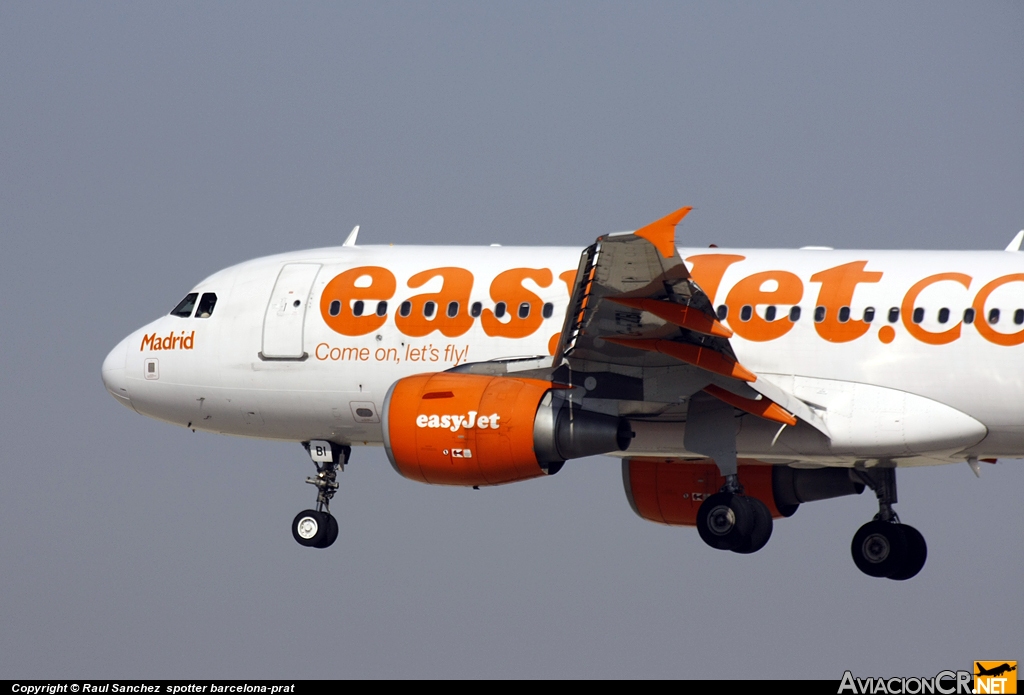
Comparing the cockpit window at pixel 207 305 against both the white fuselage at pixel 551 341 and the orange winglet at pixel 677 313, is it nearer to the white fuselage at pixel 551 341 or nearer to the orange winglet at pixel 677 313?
the white fuselage at pixel 551 341

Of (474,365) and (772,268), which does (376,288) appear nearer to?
(474,365)

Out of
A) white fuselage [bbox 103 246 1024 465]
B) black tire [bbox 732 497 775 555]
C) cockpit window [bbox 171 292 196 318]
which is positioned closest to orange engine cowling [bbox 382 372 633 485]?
white fuselage [bbox 103 246 1024 465]

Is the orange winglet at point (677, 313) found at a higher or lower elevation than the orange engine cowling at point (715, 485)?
higher

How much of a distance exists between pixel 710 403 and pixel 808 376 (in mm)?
1450

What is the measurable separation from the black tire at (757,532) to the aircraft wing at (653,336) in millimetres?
1300

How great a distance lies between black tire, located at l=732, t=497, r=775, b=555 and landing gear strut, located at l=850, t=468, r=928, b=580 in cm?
298

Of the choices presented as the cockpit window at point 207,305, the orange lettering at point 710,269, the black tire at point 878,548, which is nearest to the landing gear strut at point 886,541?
the black tire at point 878,548

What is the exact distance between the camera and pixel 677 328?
76.6 feet

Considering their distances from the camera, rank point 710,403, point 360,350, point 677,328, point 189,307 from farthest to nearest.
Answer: point 189,307 < point 360,350 < point 710,403 < point 677,328

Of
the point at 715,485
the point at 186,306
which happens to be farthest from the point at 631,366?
the point at 186,306

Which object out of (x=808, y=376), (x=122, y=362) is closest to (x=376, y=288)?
(x=122, y=362)

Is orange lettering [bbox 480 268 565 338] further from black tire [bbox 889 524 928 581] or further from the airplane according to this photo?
black tire [bbox 889 524 928 581]

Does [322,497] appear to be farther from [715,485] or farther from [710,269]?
[710,269]

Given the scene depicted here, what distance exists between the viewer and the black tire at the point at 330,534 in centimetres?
2755
